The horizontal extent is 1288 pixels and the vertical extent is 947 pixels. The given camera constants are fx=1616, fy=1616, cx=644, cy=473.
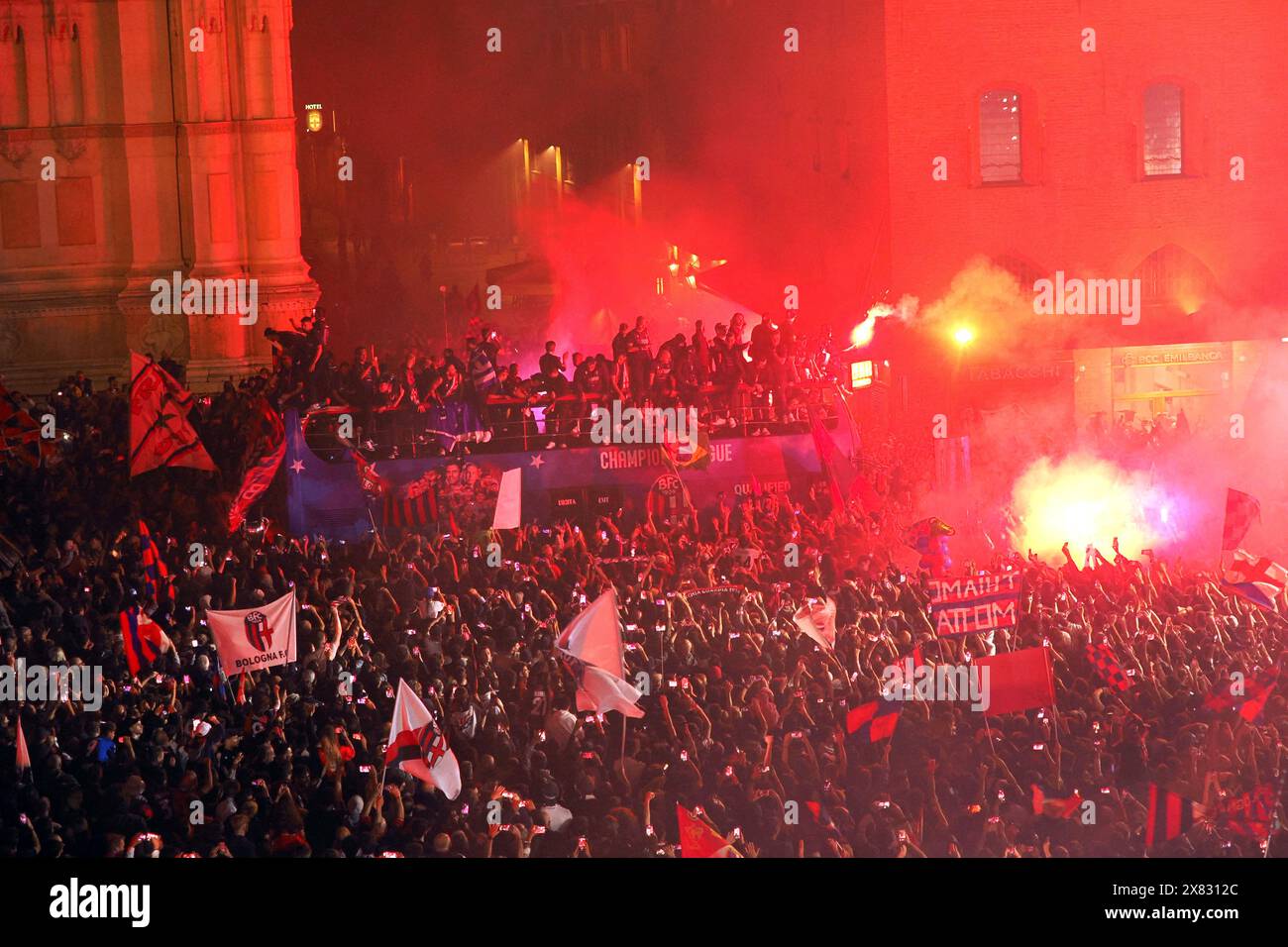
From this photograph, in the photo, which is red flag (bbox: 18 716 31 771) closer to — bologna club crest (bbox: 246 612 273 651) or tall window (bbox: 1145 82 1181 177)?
bologna club crest (bbox: 246 612 273 651)

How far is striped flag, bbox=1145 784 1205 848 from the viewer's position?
12.1 meters

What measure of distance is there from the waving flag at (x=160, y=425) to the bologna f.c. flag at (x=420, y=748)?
6.80m

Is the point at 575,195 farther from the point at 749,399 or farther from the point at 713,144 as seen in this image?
the point at 749,399

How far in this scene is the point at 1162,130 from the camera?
3020 cm

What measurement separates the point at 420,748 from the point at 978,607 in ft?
17.9

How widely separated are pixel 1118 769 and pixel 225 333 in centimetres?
1662

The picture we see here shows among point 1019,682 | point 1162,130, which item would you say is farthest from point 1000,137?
point 1019,682

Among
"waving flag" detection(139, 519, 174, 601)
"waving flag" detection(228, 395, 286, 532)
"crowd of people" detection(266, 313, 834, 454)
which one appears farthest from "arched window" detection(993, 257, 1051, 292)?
"waving flag" detection(139, 519, 174, 601)

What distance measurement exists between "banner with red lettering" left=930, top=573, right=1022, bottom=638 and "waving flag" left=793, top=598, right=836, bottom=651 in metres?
1.06

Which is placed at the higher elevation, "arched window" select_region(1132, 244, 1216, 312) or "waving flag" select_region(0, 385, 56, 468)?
"arched window" select_region(1132, 244, 1216, 312)

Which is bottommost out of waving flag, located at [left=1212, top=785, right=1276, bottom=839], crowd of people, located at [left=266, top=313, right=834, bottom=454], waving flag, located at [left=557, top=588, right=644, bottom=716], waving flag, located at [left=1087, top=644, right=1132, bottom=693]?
waving flag, located at [left=1212, top=785, right=1276, bottom=839]

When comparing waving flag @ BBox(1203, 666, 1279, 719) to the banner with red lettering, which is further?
the banner with red lettering

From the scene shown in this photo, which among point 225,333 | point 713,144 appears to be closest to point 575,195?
point 713,144

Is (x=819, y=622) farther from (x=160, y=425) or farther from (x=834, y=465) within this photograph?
(x=160, y=425)
